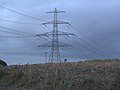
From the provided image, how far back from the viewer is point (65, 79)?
84.7ft

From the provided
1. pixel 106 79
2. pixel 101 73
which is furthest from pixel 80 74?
pixel 106 79

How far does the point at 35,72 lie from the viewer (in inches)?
1325

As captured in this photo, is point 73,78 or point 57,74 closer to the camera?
point 73,78

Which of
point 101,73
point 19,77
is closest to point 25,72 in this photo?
point 19,77

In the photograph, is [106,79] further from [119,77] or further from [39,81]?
[39,81]

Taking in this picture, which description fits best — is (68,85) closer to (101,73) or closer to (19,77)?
(101,73)

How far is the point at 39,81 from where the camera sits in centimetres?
3095

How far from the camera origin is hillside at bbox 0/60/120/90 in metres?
24.3

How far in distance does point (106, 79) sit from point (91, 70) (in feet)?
19.1

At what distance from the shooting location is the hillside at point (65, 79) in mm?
24266

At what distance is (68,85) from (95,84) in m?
3.85

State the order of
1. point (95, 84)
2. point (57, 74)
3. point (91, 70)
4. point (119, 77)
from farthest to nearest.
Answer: point (91, 70)
point (57, 74)
point (95, 84)
point (119, 77)

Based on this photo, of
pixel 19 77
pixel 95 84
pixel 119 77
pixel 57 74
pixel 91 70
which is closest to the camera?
pixel 119 77

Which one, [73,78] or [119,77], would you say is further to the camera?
[73,78]
